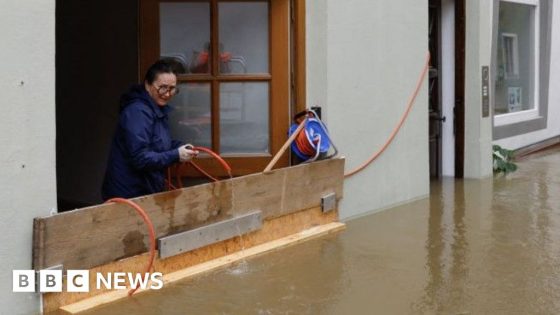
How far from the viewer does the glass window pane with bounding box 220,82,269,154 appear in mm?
6334

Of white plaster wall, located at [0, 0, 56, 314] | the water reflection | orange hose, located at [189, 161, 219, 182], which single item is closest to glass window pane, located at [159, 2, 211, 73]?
orange hose, located at [189, 161, 219, 182]

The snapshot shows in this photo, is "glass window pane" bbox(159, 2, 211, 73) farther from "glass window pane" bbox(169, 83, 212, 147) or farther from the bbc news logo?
the bbc news logo

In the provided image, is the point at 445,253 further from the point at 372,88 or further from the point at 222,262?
the point at 372,88

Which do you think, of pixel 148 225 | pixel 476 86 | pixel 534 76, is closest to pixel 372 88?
pixel 476 86

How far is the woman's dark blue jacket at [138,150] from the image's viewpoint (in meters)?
4.95

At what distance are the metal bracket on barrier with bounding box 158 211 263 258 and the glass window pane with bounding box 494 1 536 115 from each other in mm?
6429

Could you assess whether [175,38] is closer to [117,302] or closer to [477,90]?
[117,302]

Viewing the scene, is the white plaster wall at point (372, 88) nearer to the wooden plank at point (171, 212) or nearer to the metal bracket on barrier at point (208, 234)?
the wooden plank at point (171, 212)

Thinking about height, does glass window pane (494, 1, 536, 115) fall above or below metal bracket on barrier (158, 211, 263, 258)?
above

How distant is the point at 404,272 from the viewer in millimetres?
5340

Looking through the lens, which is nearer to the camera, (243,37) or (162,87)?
(162,87)

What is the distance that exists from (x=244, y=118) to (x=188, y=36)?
825 mm

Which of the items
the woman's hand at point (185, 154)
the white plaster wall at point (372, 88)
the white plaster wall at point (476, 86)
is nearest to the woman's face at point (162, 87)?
the woman's hand at point (185, 154)

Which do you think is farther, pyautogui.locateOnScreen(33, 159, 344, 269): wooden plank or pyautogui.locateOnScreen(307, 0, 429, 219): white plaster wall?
pyautogui.locateOnScreen(307, 0, 429, 219): white plaster wall
